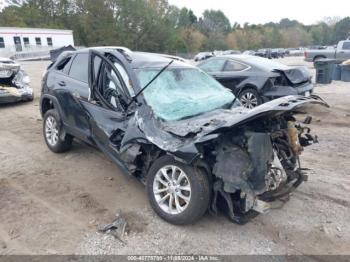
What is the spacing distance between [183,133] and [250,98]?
5.57 metres

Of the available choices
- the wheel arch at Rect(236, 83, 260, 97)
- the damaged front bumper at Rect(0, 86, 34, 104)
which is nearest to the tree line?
the damaged front bumper at Rect(0, 86, 34, 104)

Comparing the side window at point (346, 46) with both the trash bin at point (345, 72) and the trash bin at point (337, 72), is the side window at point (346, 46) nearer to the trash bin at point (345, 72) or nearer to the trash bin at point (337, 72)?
the trash bin at point (337, 72)

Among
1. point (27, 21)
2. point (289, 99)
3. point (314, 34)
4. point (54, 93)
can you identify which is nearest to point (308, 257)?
point (289, 99)

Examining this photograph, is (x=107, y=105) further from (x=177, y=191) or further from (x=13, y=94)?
(x=13, y=94)

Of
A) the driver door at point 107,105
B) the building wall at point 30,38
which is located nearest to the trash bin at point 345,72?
the driver door at point 107,105

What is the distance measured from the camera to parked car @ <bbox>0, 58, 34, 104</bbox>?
956 centimetres

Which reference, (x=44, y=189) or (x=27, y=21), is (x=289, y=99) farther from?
(x=27, y=21)

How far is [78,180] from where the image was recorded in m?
4.64

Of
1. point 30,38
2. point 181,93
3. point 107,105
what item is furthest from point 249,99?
point 30,38

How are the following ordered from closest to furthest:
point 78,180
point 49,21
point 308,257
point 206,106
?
point 308,257 < point 206,106 < point 78,180 < point 49,21

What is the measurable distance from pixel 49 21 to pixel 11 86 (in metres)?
55.8

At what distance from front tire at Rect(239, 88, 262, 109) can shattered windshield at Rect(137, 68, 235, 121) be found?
3.78m

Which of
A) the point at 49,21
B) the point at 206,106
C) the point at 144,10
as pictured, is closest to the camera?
the point at 206,106

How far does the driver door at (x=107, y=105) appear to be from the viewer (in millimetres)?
4039
